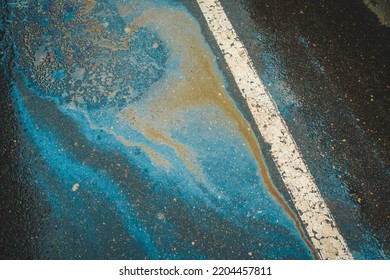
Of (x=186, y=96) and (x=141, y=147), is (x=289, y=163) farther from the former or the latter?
(x=141, y=147)

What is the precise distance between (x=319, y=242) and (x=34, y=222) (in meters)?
1.90

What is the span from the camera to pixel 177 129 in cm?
203

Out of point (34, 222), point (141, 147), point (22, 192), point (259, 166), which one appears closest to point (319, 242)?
point (259, 166)

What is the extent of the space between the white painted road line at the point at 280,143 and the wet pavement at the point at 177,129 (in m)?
0.06

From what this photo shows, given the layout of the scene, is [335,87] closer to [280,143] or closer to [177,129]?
[280,143]

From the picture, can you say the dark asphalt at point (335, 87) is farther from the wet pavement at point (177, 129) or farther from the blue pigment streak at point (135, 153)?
the blue pigment streak at point (135, 153)

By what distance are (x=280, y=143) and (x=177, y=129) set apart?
29.9 inches

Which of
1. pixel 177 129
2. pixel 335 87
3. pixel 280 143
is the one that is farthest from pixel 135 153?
pixel 335 87

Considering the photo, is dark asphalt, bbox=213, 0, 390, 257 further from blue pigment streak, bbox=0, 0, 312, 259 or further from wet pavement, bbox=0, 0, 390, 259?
blue pigment streak, bbox=0, 0, 312, 259

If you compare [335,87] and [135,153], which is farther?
[335,87]

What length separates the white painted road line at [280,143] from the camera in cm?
178

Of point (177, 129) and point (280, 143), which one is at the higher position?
point (280, 143)

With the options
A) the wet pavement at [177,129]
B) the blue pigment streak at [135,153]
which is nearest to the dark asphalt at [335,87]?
the wet pavement at [177,129]

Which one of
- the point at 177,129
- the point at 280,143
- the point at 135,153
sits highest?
the point at 280,143
